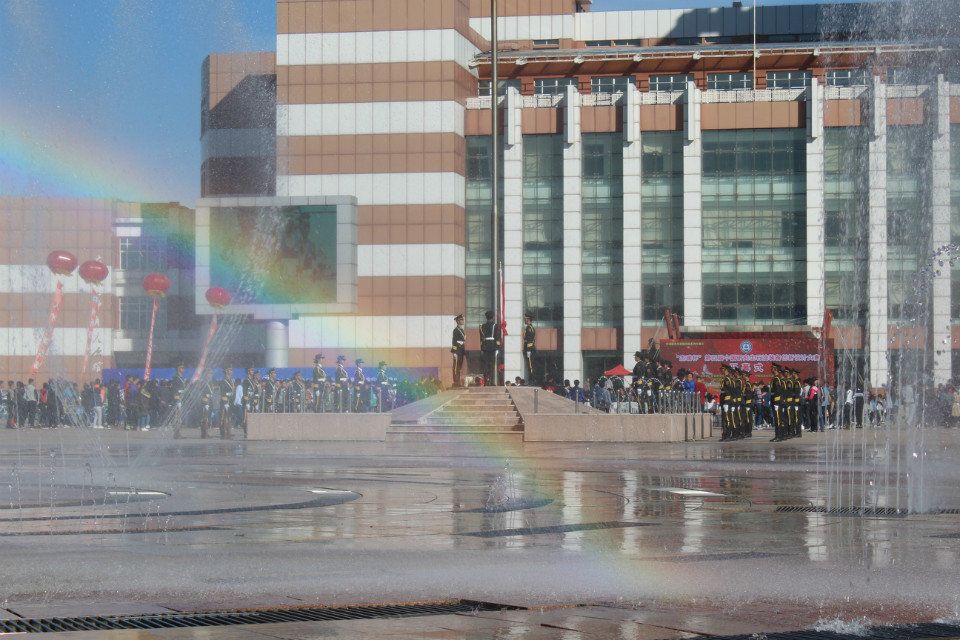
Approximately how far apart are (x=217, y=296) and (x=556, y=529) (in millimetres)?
49156

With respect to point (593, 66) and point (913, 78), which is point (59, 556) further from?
point (593, 66)

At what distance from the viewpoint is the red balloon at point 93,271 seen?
2734 inches

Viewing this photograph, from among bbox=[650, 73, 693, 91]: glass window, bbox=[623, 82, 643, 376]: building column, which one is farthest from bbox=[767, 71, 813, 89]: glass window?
bbox=[623, 82, 643, 376]: building column

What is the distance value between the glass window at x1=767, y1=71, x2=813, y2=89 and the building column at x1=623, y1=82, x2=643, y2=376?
6554 millimetres

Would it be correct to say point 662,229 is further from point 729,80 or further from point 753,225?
point 729,80

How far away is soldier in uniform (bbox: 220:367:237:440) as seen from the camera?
37688 millimetres

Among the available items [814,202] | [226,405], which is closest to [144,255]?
[814,202]

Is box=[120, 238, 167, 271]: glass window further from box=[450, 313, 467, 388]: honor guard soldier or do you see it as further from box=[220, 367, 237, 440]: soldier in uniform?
box=[450, 313, 467, 388]: honor guard soldier

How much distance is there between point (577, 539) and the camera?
11.8 meters

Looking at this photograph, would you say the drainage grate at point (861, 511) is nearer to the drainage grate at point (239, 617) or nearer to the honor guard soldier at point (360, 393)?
the drainage grate at point (239, 617)

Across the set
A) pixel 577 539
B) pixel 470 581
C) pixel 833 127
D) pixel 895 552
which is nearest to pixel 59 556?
pixel 470 581

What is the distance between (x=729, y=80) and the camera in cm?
6950

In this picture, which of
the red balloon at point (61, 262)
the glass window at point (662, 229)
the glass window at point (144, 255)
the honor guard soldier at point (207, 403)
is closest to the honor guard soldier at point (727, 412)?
the honor guard soldier at point (207, 403)

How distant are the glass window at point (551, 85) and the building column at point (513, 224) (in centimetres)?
219
